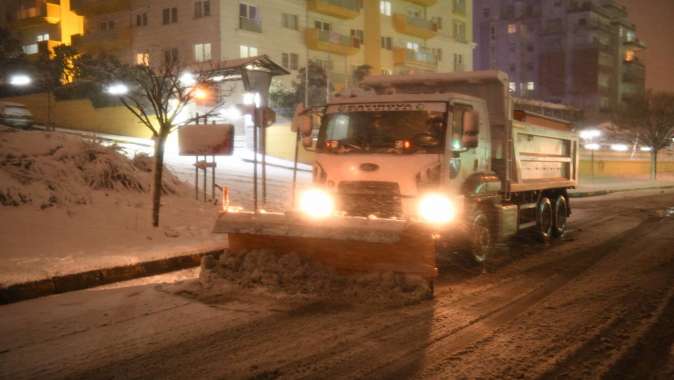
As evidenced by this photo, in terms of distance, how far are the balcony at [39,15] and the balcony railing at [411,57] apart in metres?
26.1

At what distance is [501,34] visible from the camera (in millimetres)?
90000

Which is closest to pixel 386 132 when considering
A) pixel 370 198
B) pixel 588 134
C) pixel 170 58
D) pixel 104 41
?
pixel 370 198

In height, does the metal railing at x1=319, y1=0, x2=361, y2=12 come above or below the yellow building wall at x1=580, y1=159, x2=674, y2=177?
above

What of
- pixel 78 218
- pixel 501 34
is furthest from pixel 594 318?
pixel 501 34

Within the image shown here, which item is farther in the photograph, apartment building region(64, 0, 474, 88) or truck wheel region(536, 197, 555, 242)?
apartment building region(64, 0, 474, 88)

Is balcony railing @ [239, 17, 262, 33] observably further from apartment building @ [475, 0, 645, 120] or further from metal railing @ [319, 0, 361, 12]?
apartment building @ [475, 0, 645, 120]

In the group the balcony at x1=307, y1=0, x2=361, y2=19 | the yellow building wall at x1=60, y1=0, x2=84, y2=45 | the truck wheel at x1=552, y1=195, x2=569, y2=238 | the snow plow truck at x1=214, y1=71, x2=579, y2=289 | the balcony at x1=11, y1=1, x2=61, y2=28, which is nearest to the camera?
the snow plow truck at x1=214, y1=71, x2=579, y2=289

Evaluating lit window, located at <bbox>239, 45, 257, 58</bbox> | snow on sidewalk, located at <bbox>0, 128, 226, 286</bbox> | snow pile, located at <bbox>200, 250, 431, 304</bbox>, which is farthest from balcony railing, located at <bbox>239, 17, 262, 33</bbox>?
snow pile, located at <bbox>200, 250, 431, 304</bbox>

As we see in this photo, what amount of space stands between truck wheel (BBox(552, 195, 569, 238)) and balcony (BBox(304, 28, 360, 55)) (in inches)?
1266

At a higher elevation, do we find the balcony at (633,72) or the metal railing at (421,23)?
the balcony at (633,72)

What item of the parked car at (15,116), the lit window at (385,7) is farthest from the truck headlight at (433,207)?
the lit window at (385,7)

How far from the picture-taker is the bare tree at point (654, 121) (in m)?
43.1

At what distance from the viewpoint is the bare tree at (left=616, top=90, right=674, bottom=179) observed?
4309 centimetres

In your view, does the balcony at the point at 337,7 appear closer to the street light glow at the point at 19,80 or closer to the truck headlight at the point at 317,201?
the street light glow at the point at 19,80
